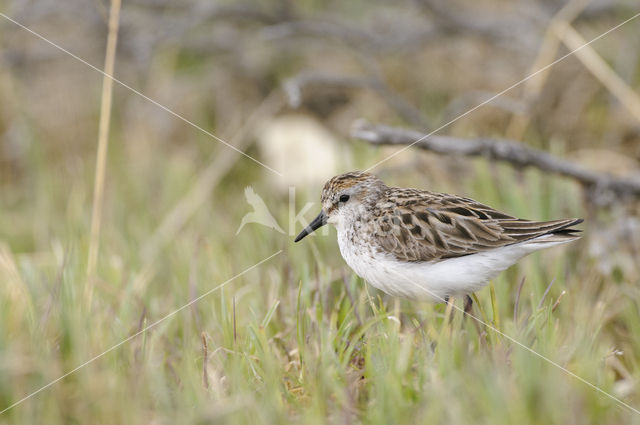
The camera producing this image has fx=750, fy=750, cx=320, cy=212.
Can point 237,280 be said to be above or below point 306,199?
below

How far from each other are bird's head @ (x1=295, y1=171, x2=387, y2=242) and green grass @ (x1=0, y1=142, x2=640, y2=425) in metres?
0.31

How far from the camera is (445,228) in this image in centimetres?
300

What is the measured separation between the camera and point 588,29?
6.71 metres

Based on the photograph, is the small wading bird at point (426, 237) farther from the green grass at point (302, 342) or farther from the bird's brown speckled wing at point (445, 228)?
the green grass at point (302, 342)

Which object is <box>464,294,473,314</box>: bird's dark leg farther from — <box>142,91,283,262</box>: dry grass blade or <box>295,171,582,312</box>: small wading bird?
<box>142,91,283,262</box>: dry grass blade

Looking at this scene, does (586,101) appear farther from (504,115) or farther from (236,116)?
(236,116)

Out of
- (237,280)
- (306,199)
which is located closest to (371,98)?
(306,199)

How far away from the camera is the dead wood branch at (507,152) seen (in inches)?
153

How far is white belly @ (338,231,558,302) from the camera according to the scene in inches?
111

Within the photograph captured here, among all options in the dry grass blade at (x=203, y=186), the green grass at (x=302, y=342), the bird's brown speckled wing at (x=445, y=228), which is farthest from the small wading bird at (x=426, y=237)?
the dry grass blade at (x=203, y=186)

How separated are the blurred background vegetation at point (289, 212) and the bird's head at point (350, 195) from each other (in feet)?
1.02

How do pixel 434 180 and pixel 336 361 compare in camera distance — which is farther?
pixel 434 180

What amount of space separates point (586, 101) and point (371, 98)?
1900 millimetres

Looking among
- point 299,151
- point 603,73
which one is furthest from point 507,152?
point 299,151
